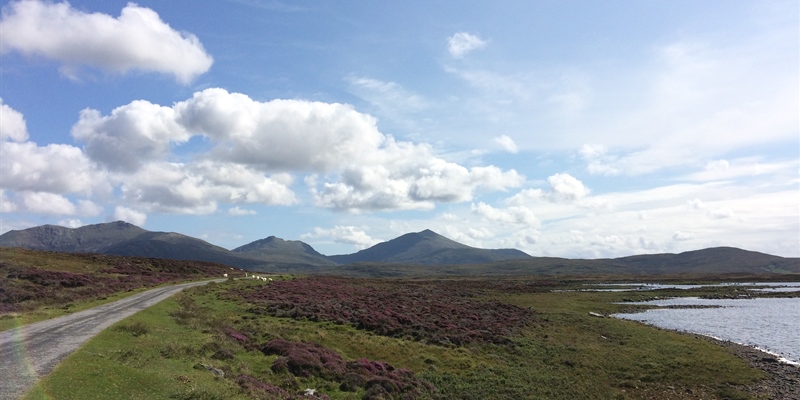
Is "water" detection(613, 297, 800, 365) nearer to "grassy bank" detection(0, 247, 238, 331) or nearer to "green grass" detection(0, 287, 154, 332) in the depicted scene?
"green grass" detection(0, 287, 154, 332)

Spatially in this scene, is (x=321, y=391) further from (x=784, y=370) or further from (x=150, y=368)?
(x=784, y=370)

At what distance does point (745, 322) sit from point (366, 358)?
6353 cm

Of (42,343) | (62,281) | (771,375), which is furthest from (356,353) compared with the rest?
(62,281)

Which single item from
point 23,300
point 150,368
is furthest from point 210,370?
point 23,300

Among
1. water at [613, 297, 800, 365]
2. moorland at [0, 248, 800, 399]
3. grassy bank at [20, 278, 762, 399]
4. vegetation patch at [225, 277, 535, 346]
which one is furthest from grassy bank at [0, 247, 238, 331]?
water at [613, 297, 800, 365]

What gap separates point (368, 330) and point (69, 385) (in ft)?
104

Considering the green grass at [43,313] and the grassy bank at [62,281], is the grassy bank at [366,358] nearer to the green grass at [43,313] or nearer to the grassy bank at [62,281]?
the green grass at [43,313]

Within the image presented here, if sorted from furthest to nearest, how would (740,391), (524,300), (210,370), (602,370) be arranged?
(524,300)
(602,370)
(740,391)
(210,370)

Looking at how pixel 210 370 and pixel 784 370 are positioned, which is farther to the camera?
pixel 784 370

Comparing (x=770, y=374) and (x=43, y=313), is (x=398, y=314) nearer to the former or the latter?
(x=43, y=313)

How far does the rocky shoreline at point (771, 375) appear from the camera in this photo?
103 ft

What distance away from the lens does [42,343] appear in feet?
81.1

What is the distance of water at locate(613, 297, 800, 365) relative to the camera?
163ft

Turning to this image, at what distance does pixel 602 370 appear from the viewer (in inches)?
1454
